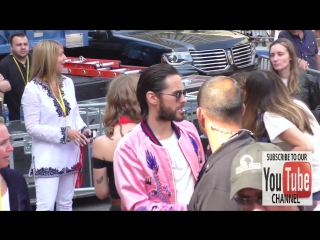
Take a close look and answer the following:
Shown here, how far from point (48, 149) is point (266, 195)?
3.10 metres

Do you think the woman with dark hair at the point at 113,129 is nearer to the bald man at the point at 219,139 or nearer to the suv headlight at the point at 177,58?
the bald man at the point at 219,139

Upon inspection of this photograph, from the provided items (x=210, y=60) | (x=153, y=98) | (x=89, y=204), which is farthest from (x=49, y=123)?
(x=210, y=60)

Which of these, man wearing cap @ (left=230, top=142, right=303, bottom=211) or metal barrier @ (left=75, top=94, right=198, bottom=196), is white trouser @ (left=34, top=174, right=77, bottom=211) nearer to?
metal barrier @ (left=75, top=94, right=198, bottom=196)

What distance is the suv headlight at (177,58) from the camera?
1015cm

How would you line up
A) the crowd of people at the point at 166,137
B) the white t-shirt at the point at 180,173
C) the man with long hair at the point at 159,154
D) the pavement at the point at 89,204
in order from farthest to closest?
1. the pavement at the point at 89,204
2. the white t-shirt at the point at 180,173
3. the man with long hair at the point at 159,154
4. the crowd of people at the point at 166,137

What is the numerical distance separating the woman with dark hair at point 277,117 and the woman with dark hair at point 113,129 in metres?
0.77

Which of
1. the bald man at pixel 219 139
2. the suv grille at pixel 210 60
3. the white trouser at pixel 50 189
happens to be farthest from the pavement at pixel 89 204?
the suv grille at pixel 210 60

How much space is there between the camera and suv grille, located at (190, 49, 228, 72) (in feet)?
35.2

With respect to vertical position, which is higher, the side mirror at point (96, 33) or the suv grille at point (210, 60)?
the side mirror at point (96, 33)

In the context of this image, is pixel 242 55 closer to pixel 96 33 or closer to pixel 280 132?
pixel 96 33

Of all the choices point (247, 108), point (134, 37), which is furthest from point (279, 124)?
point (134, 37)

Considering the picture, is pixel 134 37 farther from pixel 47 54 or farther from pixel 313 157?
pixel 313 157

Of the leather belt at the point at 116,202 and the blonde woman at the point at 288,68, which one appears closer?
the leather belt at the point at 116,202

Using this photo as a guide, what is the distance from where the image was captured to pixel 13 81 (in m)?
7.24
